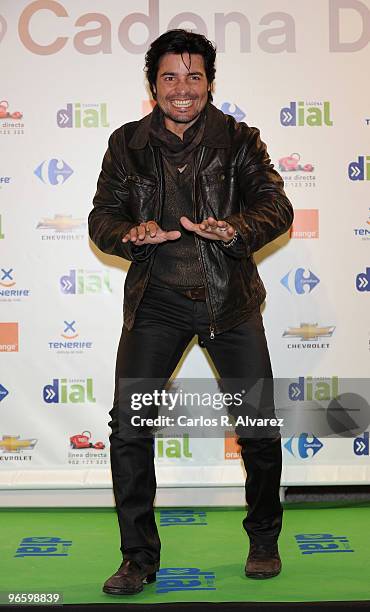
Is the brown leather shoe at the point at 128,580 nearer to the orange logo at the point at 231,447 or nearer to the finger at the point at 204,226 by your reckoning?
the finger at the point at 204,226

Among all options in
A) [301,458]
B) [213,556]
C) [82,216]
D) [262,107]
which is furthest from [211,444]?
[262,107]

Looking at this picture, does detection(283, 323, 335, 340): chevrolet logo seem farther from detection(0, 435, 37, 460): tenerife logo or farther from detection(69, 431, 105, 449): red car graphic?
detection(0, 435, 37, 460): tenerife logo

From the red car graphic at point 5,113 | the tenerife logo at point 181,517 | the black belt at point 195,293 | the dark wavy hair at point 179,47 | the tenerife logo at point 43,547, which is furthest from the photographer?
the red car graphic at point 5,113

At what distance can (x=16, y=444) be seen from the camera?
13.0 feet

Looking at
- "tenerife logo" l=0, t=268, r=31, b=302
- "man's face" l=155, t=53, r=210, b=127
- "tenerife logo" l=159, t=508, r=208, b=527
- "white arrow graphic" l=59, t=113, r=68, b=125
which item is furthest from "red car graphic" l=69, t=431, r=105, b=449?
"man's face" l=155, t=53, r=210, b=127

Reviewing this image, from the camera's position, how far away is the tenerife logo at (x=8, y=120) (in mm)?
A: 3882

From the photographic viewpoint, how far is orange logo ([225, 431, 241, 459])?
4012 mm

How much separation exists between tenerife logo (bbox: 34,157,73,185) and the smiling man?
2.89ft

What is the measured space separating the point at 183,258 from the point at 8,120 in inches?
55.8

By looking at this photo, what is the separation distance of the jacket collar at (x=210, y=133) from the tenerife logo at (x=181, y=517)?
163 cm

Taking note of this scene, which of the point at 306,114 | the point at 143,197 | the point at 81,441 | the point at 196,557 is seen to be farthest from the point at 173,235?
the point at 81,441

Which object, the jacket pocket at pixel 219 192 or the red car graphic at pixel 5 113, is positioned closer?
the jacket pocket at pixel 219 192

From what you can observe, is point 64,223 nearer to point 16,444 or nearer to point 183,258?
point 16,444

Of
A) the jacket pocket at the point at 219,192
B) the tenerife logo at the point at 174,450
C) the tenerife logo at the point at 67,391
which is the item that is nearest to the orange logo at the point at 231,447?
the tenerife logo at the point at 174,450
